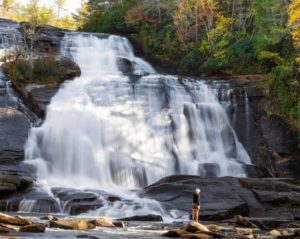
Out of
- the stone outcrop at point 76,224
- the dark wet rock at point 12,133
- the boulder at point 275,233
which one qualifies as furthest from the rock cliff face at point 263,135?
the stone outcrop at point 76,224

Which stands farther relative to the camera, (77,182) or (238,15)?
(238,15)

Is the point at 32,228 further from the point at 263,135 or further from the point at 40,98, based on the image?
the point at 263,135

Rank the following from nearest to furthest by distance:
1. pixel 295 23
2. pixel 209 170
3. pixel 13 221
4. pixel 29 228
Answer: pixel 29 228
pixel 13 221
pixel 209 170
pixel 295 23

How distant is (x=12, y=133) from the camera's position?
84.5ft

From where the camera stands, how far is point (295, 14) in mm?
31828

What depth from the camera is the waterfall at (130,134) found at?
83.8 feet

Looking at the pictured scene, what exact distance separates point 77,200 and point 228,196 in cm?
607

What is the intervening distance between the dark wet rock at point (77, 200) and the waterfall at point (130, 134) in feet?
7.68

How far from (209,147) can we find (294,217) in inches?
382

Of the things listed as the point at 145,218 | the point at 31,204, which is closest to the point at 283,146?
the point at 145,218

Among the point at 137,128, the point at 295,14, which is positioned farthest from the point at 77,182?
the point at 295,14

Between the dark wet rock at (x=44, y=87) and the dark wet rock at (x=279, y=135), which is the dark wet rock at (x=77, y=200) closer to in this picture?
the dark wet rock at (x=44, y=87)

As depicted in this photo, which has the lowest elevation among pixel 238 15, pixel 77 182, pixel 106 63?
pixel 77 182

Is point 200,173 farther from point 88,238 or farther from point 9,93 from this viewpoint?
point 88,238
